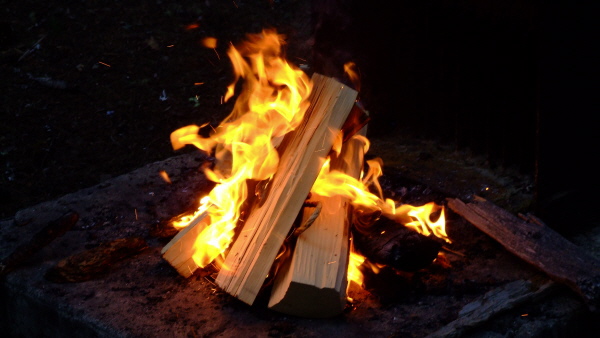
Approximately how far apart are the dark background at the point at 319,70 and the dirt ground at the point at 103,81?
0.6 inches

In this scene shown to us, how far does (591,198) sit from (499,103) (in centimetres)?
76

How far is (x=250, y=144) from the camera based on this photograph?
3.50 metres

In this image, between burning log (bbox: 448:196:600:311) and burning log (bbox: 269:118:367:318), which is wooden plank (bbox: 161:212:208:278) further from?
burning log (bbox: 448:196:600:311)

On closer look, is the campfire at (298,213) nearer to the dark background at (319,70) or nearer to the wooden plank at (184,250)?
the wooden plank at (184,250)

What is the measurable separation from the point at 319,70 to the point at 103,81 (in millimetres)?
2620

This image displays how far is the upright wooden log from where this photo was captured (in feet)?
9.37

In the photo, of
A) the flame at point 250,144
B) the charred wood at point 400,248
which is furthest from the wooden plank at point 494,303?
the flame at point 250,144

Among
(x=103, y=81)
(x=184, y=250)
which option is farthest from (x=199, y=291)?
(x=103, y=81)

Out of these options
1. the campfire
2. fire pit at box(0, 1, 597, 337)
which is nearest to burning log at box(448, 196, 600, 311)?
fire pit at box(0, 1, 597, 337)

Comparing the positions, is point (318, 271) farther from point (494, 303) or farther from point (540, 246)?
point (540, 246)

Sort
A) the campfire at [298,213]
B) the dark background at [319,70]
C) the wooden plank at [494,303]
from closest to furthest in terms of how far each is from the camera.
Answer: the wooden plank at [494,303], the campfire at [298,213], the dark background at [319,70]

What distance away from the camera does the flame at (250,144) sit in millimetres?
3217

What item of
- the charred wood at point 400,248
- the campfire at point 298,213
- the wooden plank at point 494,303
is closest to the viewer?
the wooden plank at point 494,303

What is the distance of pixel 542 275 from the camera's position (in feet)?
9.59
